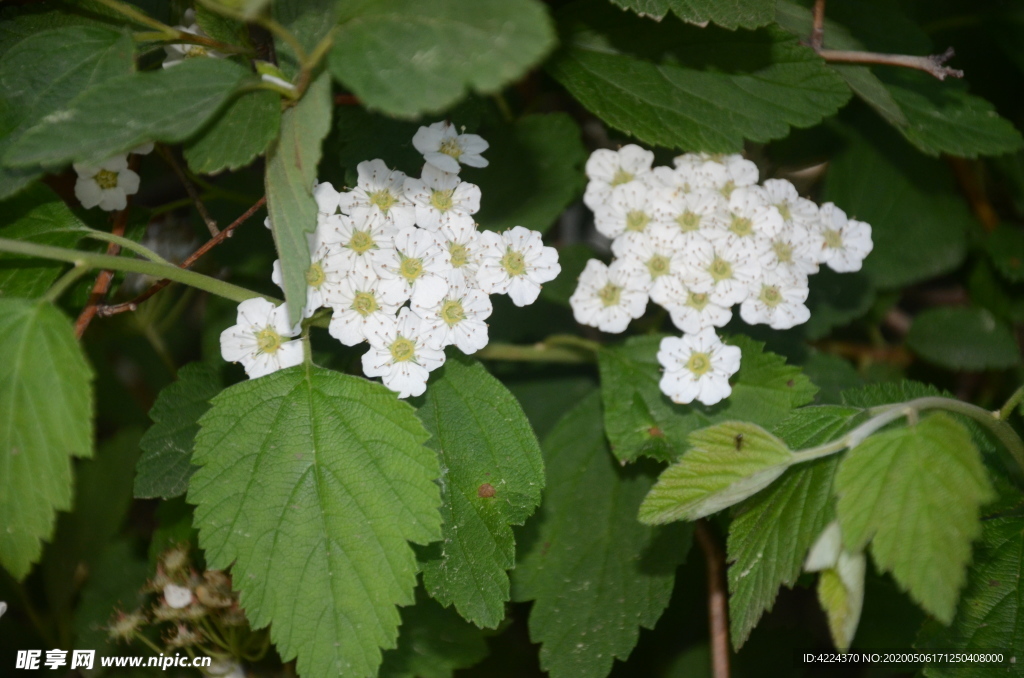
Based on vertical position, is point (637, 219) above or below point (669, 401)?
above

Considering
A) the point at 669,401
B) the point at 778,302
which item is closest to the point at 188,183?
the point at 669,401

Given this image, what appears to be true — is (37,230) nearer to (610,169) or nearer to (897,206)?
(610,169)

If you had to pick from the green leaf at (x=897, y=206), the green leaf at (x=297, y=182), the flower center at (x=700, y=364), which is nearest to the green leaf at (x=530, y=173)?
the flower center at (x=700, y=364)

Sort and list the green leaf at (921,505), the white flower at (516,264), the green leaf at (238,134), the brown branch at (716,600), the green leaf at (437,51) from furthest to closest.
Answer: the brown branch at (716,600) < the white flower at (516,264) < the green leaf at (238,134) < the green leaf at (921,505) < the green leaf at (437,51)

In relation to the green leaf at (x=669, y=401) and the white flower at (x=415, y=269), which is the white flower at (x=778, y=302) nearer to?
the green leaf at (x=669, y=401)

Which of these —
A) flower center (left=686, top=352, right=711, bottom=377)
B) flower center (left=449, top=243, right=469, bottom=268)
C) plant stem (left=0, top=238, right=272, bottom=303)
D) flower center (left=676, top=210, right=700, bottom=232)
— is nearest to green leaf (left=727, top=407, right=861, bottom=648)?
flower center (left=686, top=352, right=711, bottom=377)

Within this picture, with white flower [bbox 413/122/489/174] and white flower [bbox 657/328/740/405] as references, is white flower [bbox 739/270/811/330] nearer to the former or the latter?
white flower [bbox 657/328/740/405]
